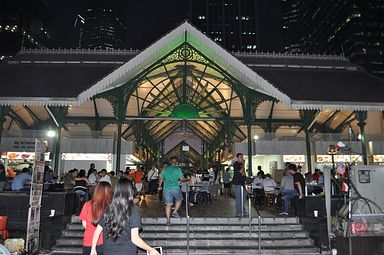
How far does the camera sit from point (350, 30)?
8581 centimetres

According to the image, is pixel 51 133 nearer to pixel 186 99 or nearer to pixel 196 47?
pixel 186 99

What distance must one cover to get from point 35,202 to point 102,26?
589ft

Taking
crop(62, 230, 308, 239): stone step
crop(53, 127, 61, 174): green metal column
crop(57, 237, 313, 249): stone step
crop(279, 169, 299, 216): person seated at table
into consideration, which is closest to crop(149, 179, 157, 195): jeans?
crop(53, 127, 61, 174): green metal column

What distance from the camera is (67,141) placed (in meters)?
16.5

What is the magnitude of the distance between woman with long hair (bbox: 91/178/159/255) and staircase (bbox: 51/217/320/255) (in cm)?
414

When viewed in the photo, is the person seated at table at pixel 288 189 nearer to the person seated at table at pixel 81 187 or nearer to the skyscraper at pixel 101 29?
the person seated at table at pixel 81 187

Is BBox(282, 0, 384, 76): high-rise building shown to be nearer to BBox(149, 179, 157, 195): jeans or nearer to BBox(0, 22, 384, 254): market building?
BBox(0, 22, 384, 254): market building

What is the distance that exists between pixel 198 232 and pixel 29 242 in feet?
11.4

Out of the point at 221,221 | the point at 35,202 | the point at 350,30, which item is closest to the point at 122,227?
the point at 35,202

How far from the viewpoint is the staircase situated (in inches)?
280

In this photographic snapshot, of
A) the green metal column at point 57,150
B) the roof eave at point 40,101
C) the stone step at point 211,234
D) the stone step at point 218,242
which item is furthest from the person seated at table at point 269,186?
the green metal column at point 57,150

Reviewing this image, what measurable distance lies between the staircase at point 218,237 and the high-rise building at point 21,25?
55.6 m

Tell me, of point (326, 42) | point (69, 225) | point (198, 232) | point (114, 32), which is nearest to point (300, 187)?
point (198, 232)

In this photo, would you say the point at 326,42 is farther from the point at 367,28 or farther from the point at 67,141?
the point at 67,141
